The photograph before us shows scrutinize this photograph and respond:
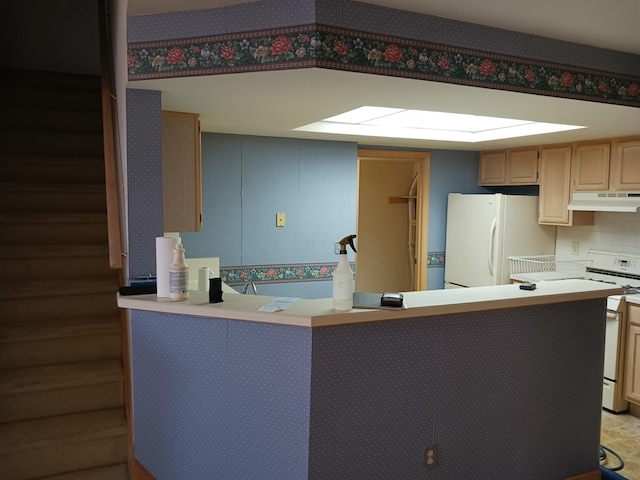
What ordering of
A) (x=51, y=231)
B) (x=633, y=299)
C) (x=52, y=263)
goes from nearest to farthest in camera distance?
(x=52, y=263)
(x=51, y=231)
(x=633, y=299)

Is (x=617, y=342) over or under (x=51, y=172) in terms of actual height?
under

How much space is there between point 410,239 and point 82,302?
382cm

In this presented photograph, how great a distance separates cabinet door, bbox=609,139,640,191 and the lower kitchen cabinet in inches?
34.6

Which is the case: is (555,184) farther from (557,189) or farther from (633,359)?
(633,359)

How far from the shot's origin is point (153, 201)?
2.35 meters

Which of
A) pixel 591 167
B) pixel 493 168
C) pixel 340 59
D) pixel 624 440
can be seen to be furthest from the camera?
pixel 493 168

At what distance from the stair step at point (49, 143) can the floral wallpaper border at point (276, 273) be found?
1.32 meters

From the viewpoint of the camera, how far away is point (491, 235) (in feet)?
15.0

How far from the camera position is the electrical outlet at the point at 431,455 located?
2260 mm

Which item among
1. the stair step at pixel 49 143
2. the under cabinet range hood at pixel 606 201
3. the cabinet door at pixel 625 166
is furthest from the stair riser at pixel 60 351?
the cabinet door at pixel 625 166

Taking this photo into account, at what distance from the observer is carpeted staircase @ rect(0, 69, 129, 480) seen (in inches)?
95.2

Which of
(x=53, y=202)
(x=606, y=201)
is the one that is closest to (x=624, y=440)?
(x=606, y=201)

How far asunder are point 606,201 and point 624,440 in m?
1.68

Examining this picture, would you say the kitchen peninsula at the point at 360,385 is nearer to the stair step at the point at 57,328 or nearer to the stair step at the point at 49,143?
the stair step at the point at 57,328
